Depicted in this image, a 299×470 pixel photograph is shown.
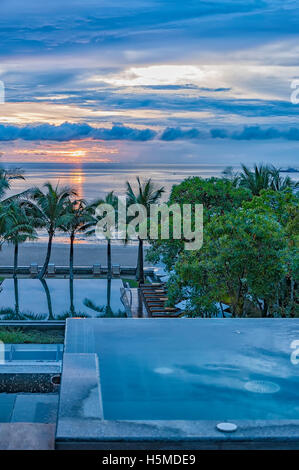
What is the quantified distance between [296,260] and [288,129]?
21521 millimetres

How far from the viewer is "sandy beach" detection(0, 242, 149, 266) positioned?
28.7 metres

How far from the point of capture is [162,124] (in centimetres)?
4712

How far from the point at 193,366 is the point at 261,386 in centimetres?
90

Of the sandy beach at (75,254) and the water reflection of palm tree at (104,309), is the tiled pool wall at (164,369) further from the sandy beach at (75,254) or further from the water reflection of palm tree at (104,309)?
the sandy beach at (75,254)

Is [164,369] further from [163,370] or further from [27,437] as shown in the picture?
[27,437]

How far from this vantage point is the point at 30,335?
1234cm

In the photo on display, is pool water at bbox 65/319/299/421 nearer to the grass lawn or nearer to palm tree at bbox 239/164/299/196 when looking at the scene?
the grass lawn

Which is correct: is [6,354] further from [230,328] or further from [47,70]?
[47,70]

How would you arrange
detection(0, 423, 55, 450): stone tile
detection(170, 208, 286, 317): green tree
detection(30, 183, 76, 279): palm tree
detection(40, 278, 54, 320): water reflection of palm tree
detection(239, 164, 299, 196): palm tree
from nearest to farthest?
detection(0, 423, 55, 450): stone tile, detection(170, 208, 286, 317): green tree, detection(40, 278, 54, 320): water reflection of palm tree, detection(30, 183, 76, 279): palm tree, detection(239, 164, 299, 196): palm tree

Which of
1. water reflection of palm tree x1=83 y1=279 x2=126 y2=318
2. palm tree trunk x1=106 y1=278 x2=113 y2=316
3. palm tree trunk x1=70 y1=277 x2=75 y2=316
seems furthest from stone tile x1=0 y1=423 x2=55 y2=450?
palm tree trunk x1=106 y1=278 x2=113 y2=316

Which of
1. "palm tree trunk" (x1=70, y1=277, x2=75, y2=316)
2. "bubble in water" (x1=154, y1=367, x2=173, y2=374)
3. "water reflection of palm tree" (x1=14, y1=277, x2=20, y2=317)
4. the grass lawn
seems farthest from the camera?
"palm tree trunk" (x1=70, y1=277, x2=75, y2=316)

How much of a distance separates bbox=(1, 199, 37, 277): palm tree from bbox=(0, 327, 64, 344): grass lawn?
27.8 ft

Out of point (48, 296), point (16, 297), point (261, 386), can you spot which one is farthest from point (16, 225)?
point (261, 386)
